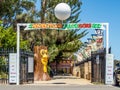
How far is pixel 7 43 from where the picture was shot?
50281 mm

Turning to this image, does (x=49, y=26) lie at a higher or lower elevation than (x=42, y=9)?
lower

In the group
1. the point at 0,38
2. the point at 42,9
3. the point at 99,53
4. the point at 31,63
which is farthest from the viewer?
the point at 42,9

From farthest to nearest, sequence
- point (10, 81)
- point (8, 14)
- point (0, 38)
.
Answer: point (8, 14), point (0, 38), point (10, 81)

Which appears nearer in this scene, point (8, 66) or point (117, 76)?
point (8, 66)

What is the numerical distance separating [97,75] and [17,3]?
29.5m

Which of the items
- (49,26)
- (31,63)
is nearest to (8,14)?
(31,63)

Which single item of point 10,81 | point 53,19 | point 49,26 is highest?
point 53,19

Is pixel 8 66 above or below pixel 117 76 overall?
above

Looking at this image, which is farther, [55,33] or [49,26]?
[55,33]

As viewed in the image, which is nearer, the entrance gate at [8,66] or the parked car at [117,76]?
the entrance gate at [8,66]

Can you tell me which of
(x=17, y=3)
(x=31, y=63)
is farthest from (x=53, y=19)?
(x=31, y=63)

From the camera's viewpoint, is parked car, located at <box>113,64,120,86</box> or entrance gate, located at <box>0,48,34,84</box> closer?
entrance gate, located at <box>0,48,34,84</box>

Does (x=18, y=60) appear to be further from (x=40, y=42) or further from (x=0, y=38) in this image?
(x=40, y=42)

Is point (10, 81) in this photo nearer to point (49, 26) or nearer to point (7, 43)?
point (49, 26)
